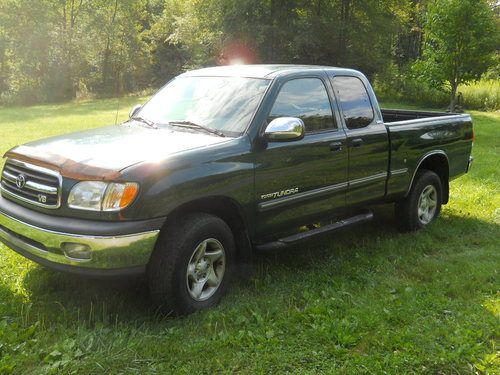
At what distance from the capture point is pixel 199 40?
103ft

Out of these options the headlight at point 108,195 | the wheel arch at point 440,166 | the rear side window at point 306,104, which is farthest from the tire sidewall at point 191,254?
the wheel arch at point 440,166

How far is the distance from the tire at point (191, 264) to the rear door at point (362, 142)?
1674mm

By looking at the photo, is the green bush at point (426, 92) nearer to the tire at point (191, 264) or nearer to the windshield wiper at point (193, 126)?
the windshield wiper at point (193, 126)

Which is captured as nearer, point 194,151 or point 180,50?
point 194,151

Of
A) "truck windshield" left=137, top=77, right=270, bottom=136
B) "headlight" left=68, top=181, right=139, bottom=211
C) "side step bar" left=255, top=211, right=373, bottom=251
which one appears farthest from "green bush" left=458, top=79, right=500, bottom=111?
"headlight" left=68, top=181, right=139, bottom=211

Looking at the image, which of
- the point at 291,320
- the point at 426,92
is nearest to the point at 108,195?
the point at 291,320

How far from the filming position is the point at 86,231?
10.8 feet

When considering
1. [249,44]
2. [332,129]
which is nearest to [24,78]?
[249,44]

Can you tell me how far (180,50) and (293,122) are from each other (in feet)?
139

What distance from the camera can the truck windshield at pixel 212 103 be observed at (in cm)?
427

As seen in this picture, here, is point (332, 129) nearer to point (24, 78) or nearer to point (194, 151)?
point (194, 151)

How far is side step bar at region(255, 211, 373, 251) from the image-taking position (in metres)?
4.33

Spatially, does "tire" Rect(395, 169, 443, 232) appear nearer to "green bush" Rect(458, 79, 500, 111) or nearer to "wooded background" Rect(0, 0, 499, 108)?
"wooded background" Rect(0, 0, 499, 108)

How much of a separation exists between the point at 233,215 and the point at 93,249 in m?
1.21
